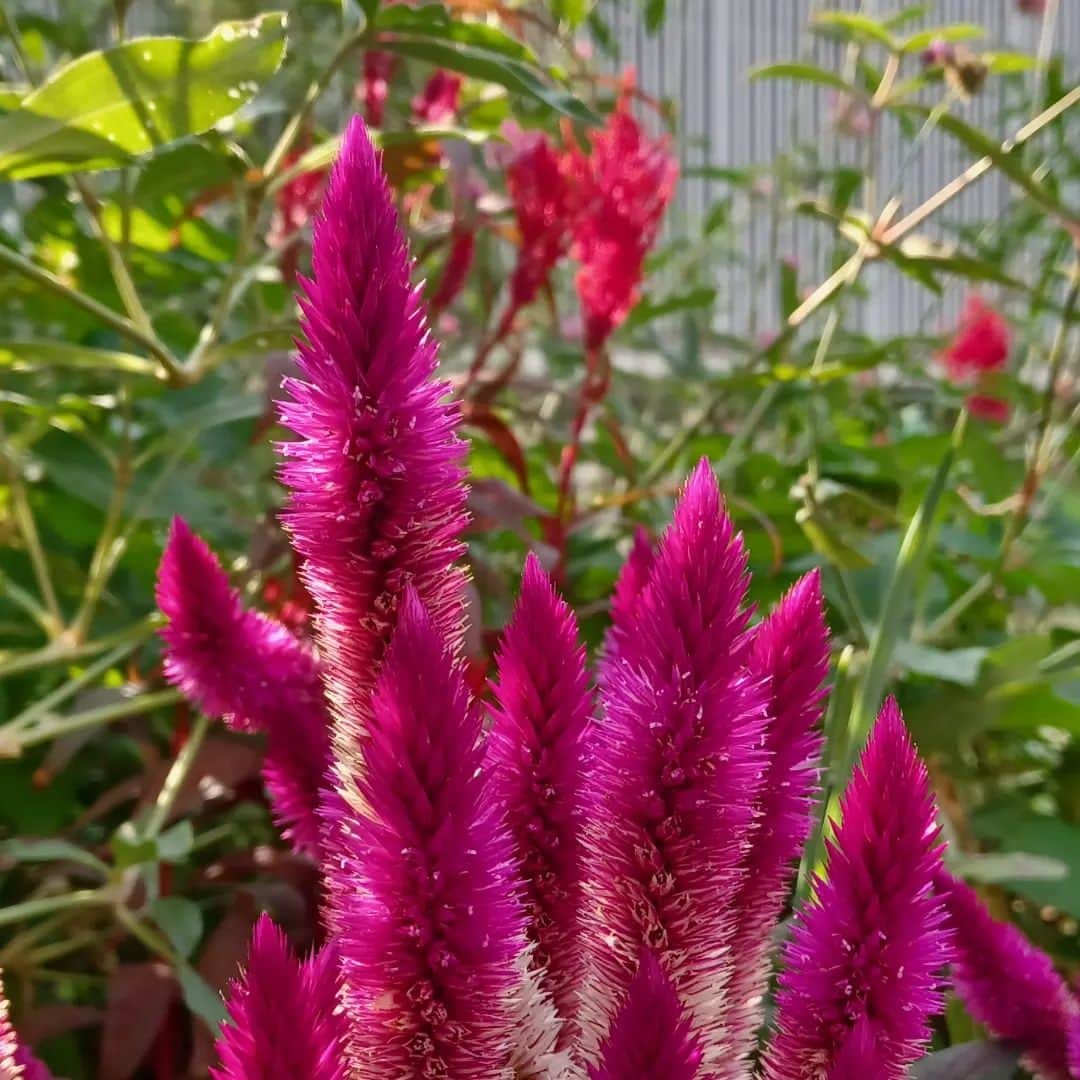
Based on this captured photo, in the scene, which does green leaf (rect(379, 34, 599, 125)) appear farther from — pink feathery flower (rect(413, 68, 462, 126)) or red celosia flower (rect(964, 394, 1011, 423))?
red celosia flower (rect(964, 394, 1011, 423))

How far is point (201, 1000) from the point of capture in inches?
16.2

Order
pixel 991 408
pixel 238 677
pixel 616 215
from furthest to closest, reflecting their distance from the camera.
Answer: pixel 991 408 < pixel 616 215 < pixel 238 677

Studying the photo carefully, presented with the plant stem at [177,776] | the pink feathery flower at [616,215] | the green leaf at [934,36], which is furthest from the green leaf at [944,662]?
the green leaf at [934,36]

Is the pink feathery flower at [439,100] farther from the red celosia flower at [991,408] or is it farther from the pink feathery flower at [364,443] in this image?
the red celosia flower at [991,408]

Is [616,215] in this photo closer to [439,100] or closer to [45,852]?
[439,100]

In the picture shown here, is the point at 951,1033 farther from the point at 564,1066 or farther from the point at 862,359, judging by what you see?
the point at 862,359

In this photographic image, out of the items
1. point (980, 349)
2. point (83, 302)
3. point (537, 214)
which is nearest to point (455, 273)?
point (537, 214)

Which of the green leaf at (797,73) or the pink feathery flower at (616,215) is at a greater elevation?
the green leaf at (797,73)

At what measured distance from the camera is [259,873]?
551 mm

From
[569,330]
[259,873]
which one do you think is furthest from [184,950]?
[569,330]

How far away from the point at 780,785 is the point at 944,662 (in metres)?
0.41

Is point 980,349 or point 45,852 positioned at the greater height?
point 980,349

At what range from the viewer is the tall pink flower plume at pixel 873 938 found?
184 millimetres

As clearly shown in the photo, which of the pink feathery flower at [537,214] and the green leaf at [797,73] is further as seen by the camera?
the green leaf at [797,73]
